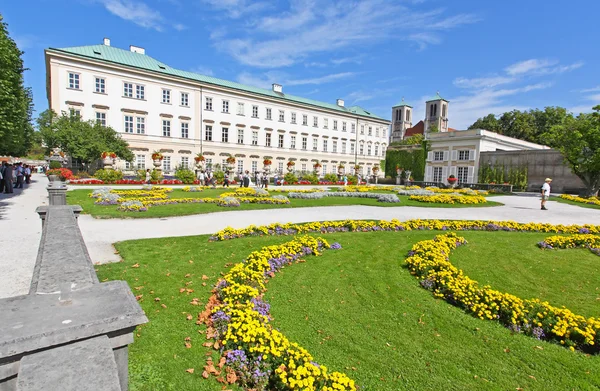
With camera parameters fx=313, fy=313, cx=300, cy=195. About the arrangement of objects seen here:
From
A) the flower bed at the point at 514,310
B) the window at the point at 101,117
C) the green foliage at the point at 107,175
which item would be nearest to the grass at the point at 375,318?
the flower bed at the point at 514,310

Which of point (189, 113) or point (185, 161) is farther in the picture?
point (189, 113)

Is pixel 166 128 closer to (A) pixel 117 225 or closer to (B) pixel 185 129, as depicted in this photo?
(B) pixel 185 129

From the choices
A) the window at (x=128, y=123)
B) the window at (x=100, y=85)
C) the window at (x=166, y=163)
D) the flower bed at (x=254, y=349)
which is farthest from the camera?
the window at (x=166, y=163)

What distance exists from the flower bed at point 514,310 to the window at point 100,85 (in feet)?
141

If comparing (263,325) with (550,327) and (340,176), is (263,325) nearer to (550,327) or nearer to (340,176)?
(550,327)

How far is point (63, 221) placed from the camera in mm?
4480

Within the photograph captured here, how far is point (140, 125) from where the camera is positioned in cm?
4056

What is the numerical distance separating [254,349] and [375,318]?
2.02 metres

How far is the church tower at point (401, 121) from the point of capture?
102875 mm

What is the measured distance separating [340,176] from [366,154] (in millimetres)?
21358

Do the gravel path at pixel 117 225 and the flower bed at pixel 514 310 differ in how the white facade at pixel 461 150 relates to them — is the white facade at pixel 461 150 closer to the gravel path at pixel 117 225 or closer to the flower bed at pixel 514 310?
the gravel path at pixel 117 225

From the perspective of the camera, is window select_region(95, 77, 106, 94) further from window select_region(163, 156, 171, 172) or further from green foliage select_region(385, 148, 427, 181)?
green foliage select_region(385, 148, 427, 181)

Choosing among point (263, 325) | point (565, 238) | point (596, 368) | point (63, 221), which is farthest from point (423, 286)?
point (565, 238)

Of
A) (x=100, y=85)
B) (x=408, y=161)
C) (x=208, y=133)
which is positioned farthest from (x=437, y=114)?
(x=100, y=85)
